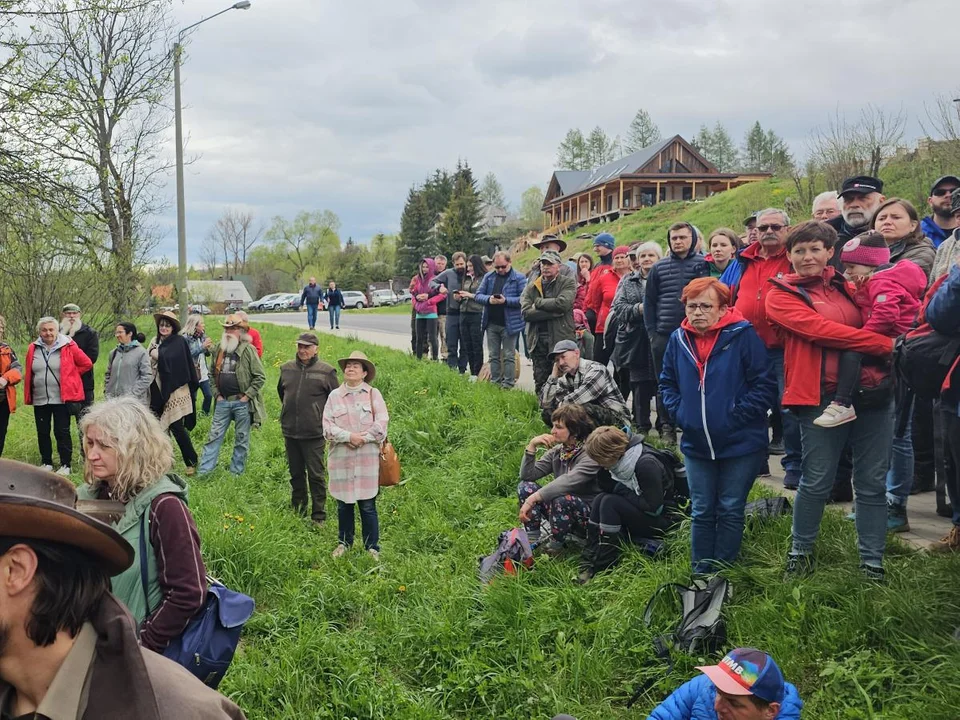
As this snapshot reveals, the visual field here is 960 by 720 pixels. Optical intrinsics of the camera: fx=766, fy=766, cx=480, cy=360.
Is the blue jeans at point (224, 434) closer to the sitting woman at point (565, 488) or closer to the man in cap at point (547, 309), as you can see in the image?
the man in cap at point (547, 309)

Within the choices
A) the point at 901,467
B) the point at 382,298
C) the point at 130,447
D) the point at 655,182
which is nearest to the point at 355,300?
the point at 382,298

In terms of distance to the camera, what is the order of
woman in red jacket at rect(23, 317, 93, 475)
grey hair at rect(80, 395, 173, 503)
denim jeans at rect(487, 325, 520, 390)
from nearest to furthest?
grey hair at rect(80, 395, 173, 503)
woman in red jacket at rect(23, 317, 93, 475)
denim jeans at rect(487, 325, 520, 390)

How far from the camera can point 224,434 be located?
368 inches

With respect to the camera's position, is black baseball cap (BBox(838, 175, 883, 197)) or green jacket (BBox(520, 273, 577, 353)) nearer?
black baseball cap (BBox(838, 175, 883, 197))

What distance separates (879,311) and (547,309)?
470 centimetres

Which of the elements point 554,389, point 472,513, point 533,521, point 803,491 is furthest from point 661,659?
point 472,513

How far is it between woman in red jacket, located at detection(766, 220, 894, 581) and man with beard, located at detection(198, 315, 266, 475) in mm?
6466

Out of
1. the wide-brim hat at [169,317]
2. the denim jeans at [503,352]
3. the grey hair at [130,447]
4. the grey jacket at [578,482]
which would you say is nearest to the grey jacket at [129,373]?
the wide-brim hat at [169,317]

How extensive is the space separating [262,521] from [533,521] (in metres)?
2.74

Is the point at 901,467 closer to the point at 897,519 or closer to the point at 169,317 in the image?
the point at 897,519

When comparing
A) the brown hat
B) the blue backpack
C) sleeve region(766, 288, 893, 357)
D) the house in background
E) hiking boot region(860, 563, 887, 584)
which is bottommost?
hiking boot region(860, 563, 887, 584)

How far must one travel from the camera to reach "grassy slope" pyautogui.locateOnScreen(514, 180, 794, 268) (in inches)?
1315

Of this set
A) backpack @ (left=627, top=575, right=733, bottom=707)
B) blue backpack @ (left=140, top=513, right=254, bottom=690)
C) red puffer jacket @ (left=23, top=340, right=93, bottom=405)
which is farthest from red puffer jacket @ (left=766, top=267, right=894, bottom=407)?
red puffer jacket @ (left=23, top=340, right=93, bottom=405)

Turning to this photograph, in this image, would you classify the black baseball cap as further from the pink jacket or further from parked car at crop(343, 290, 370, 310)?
parked car at crop(343, 290, 370, 310)
